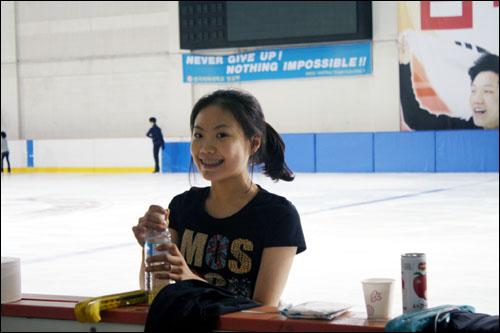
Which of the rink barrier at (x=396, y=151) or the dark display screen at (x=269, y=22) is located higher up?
the dark display screen at (x=269, y=22)

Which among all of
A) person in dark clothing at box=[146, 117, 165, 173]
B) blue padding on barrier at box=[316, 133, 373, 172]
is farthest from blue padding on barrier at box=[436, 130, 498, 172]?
person in dark clothing at box=[146, 117, 165, 173]

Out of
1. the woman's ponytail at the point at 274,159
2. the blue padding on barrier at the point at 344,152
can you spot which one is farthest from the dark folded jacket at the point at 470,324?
the blue padding on barrier at the point at 344,152

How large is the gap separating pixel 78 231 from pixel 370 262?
3942 millimetres

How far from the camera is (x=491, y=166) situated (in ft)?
63.8

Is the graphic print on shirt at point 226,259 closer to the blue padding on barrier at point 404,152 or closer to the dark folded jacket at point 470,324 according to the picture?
the dark folded jacket at point 470,324

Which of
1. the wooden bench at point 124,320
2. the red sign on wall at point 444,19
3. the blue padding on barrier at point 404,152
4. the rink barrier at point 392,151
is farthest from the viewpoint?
the red sign on wall at point 444,19

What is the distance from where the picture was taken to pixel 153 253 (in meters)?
2.54

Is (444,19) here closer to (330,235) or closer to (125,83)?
(125,83)

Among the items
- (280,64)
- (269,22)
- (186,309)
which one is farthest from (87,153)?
(186,309)

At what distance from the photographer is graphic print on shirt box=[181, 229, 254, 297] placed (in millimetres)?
2758

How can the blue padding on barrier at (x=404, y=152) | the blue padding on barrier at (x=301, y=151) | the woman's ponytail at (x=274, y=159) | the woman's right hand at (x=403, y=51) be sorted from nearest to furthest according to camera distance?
the woman's ponytail at (x=274, y=159) → the blue padding on barrier at (x=404, y=152) → the blue padding on barrier at (x=301, y=151) → the woman's right hand at (x=403, y=51)

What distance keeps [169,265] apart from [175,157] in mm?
20256

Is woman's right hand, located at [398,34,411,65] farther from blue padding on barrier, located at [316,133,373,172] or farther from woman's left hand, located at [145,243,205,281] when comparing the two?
woman's left hand, located at [145,243,205,281]

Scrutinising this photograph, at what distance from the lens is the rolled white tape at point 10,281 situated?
2568mm
